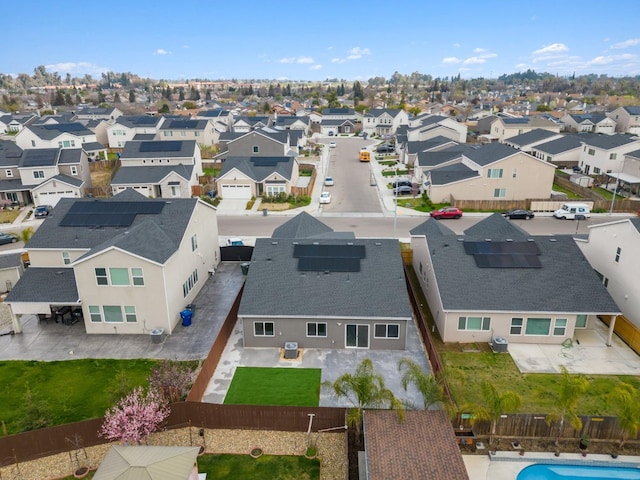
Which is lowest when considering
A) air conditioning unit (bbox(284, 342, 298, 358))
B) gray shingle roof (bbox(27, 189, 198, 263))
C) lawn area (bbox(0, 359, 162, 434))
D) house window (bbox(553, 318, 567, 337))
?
lawn area (bbox(0, 359, 162, 434))

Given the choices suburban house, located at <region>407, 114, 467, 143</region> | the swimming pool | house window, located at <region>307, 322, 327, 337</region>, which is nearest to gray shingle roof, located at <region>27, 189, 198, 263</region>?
house window, located at <region>307, 322, 327, 337</region>

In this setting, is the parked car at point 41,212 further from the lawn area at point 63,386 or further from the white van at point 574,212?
the white van at point 574,212

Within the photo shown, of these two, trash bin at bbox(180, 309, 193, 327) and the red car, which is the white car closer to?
the red car

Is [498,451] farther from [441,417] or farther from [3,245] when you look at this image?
[3,245]

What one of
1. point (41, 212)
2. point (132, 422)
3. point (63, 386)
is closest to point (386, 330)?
point (132, 422)

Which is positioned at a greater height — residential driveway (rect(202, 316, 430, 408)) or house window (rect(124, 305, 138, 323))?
house window (rect(124, 305, 138, 323))
